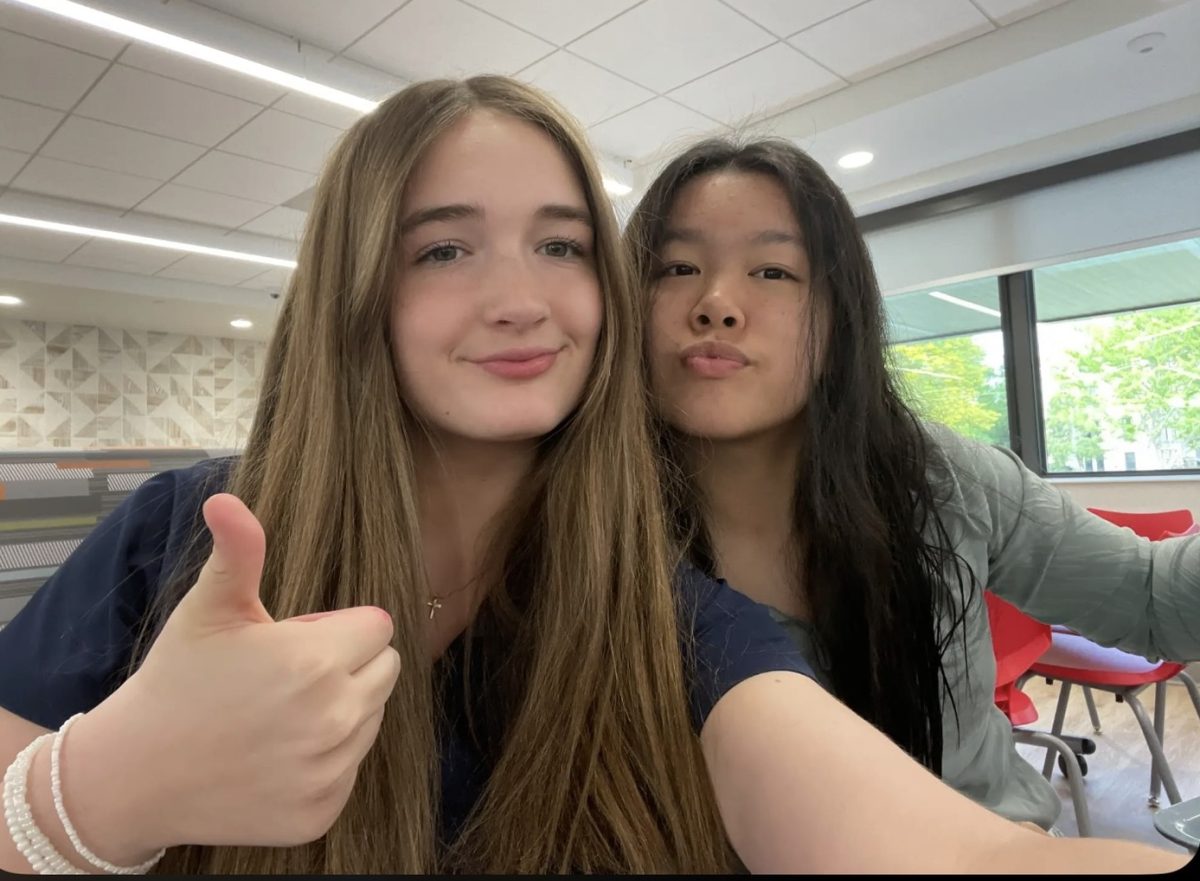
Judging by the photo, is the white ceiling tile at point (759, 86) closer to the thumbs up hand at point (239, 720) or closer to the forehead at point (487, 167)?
the forehead at point (487, 167)

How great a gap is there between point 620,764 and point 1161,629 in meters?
0.68

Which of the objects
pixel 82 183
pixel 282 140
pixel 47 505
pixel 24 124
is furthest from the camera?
pixel 82 183

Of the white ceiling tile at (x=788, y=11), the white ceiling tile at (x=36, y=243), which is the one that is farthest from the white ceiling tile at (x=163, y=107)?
the white ceiling tile at (x=788, y=11)

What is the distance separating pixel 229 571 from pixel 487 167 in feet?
1.44

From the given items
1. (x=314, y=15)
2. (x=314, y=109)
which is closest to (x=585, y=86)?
(x=314, y=15)

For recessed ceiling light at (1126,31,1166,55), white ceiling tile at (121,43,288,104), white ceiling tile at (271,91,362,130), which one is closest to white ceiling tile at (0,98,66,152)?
white ceiling tile at (121,43,288,104)

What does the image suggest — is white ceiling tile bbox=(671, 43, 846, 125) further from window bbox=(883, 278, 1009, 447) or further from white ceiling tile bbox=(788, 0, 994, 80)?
window bbox=(883, 278, 1009, 447)

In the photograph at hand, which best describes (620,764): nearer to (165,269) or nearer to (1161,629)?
(1161,629)

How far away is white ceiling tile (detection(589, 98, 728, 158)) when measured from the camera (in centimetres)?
298

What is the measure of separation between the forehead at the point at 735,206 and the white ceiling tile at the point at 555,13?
69.5 inches

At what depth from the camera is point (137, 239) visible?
4172 mm

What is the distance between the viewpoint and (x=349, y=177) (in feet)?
2.13

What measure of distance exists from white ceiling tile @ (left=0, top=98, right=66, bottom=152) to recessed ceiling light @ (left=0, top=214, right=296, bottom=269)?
33.9 inches

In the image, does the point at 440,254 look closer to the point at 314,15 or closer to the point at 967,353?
the point at 314,15
